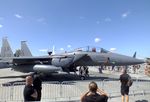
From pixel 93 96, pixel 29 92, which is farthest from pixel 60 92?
pixel 93 96

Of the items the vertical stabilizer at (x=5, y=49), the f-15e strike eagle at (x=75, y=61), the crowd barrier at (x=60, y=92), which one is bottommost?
the crowd barrier at (x=60, y=92)

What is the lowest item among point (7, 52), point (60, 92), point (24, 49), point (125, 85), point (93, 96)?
point (60, 92)

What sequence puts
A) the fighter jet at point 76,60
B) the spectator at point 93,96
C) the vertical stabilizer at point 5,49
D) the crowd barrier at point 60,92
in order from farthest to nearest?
the vertical stabilizer at point 5,49 → the fighter jet at point 76,60 → the crowd barrier at point 60,92 → the spectator at point 93,96

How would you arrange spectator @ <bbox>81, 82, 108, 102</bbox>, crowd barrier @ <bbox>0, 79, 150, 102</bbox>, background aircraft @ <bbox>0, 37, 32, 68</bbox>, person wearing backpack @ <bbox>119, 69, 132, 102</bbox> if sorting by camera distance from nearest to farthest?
1. spectator @ <bbox>81, 82, 108, 102</bbox>
2. person wearing backpack @ <bbox>119, 69, 132, 102</bbox>
3. crowd barrier @ <bbox>0, 79, 150, 102</bbox>
4. background aircraft @ <bbox>0, 37, 32, 68</bbox>

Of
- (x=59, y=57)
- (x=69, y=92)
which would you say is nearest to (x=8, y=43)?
(x=59, y=57)

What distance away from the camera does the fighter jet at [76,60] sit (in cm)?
1758

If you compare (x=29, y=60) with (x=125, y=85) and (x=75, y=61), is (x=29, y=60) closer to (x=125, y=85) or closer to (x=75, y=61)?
(x=75, y=61)

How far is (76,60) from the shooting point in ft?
58.3

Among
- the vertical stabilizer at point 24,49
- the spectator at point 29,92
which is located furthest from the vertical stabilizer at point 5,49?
the spectator at point 29,92

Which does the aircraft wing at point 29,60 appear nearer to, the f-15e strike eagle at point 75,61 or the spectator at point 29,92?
the f-15e strike eagle at point 75,61

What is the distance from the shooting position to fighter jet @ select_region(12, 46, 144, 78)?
17.6 meters

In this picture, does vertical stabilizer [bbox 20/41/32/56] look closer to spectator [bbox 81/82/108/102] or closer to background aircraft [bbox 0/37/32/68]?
background aircraft [bbox 0/37/32/68]

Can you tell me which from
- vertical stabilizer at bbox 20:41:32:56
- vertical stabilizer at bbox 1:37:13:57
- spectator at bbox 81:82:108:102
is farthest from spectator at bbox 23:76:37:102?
vertical stabilizer at bbox 20:41:32:56

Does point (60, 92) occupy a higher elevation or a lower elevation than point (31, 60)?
lower
